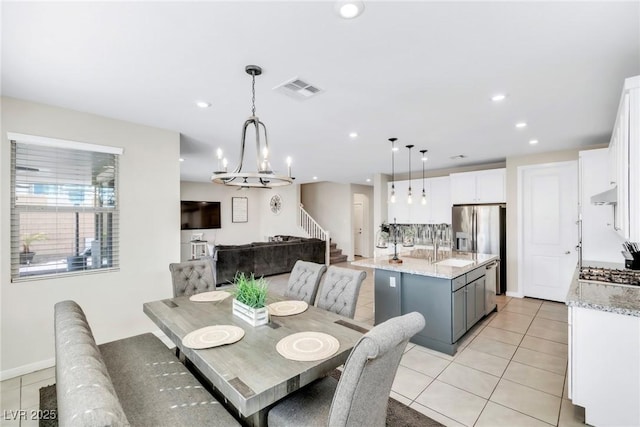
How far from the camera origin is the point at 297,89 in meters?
2.53

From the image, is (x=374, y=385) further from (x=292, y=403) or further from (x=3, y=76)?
(x=3, y=76)

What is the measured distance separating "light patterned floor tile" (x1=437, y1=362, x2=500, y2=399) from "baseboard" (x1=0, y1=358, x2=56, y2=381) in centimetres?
376

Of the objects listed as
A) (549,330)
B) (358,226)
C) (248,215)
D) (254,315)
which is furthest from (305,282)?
(248,215)

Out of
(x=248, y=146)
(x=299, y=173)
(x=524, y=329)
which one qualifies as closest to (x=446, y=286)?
(x=524, y=329)

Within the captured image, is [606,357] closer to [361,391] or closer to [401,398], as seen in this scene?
[401,398]

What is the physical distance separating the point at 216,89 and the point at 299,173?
478 cm

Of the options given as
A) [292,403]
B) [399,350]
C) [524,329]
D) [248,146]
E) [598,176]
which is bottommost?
[524,329]

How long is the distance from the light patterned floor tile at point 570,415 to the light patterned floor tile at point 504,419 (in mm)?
147

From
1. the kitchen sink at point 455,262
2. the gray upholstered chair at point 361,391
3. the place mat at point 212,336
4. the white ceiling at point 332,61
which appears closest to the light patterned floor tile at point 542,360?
the kitchen sink at point 455,262

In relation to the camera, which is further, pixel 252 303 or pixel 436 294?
pixel 436 294

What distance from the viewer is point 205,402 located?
1.56 metres

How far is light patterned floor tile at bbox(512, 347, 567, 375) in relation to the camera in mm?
2822

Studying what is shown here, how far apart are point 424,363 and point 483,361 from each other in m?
0.61

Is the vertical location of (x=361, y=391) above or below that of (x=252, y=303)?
below
